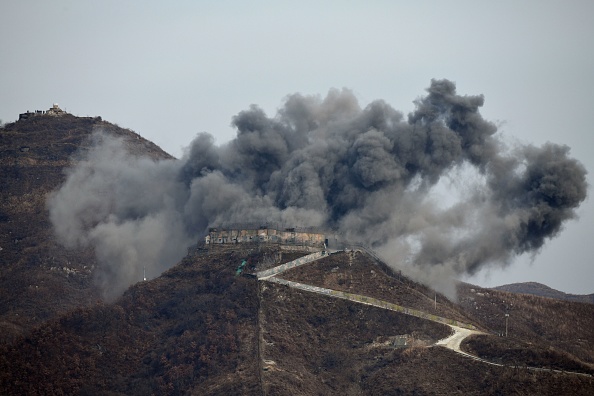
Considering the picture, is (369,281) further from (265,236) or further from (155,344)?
(155,344)

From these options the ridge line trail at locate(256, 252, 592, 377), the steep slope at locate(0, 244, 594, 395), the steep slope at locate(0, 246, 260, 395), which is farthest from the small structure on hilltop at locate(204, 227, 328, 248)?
the ridge line trail at locate(256, 252, 592, 377)

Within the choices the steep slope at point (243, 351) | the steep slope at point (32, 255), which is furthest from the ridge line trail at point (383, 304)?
the steep slope at point (32, 255)

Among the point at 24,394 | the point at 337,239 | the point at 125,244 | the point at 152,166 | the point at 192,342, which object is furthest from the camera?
the point at 152,166

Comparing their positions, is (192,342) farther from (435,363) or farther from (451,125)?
(451,125)

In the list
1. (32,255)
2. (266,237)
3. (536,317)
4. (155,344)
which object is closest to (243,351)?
(155,344)

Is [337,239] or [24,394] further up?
[337,239]

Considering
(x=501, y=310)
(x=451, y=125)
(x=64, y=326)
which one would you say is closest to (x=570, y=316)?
(x=501, y=310)

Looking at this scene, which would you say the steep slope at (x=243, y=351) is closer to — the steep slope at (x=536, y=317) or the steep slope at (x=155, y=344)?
the steep slope at (x=155, y=344)
